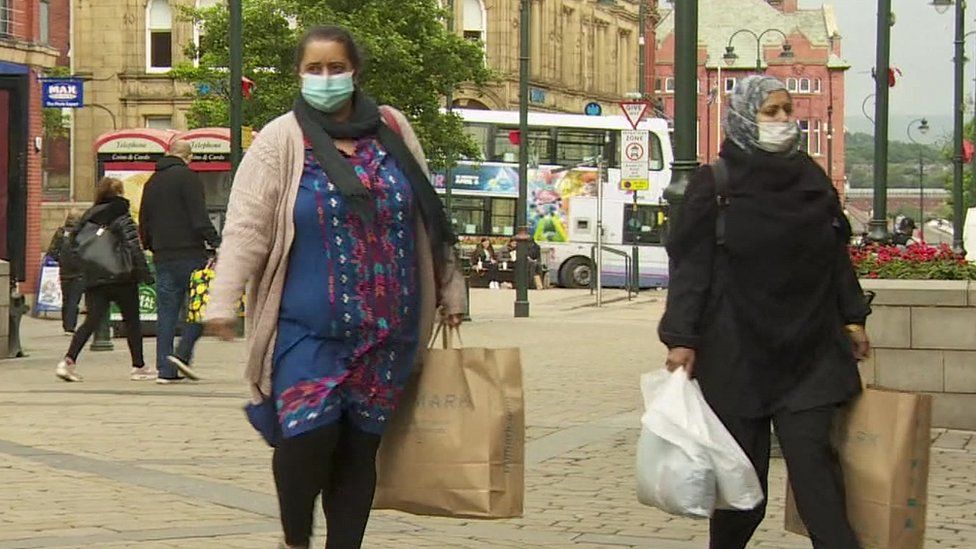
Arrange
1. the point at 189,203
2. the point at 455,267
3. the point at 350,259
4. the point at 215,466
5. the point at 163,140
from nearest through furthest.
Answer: the point at 350,259 < the point at 455,267 < the point at 215,466 < the point at 189,203 < the point at 163,140

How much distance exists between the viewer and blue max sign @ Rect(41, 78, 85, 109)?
3362cm

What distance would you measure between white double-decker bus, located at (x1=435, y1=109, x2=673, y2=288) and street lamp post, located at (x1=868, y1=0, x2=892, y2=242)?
2566 cm

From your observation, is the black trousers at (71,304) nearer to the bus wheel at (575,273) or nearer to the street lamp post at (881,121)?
the street lamp post at (881,121)

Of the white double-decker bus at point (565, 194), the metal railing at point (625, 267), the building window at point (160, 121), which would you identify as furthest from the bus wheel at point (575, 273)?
the building window at point (160, 121)

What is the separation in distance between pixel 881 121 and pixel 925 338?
37.3 ft

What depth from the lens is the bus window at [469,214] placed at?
5028cm

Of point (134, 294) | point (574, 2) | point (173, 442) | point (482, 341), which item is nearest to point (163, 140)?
point (482, 341)

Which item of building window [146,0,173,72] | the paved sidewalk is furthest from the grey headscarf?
building window [146,0,173,72]

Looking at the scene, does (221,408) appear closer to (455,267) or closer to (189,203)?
(189,203)

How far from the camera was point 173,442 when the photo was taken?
1059 cm

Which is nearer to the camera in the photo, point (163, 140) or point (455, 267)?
point (455, 267)

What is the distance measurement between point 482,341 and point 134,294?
7794 mm

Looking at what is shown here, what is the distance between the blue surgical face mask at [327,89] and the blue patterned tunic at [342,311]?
15 cm

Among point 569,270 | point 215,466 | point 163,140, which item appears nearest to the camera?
point 215,466
